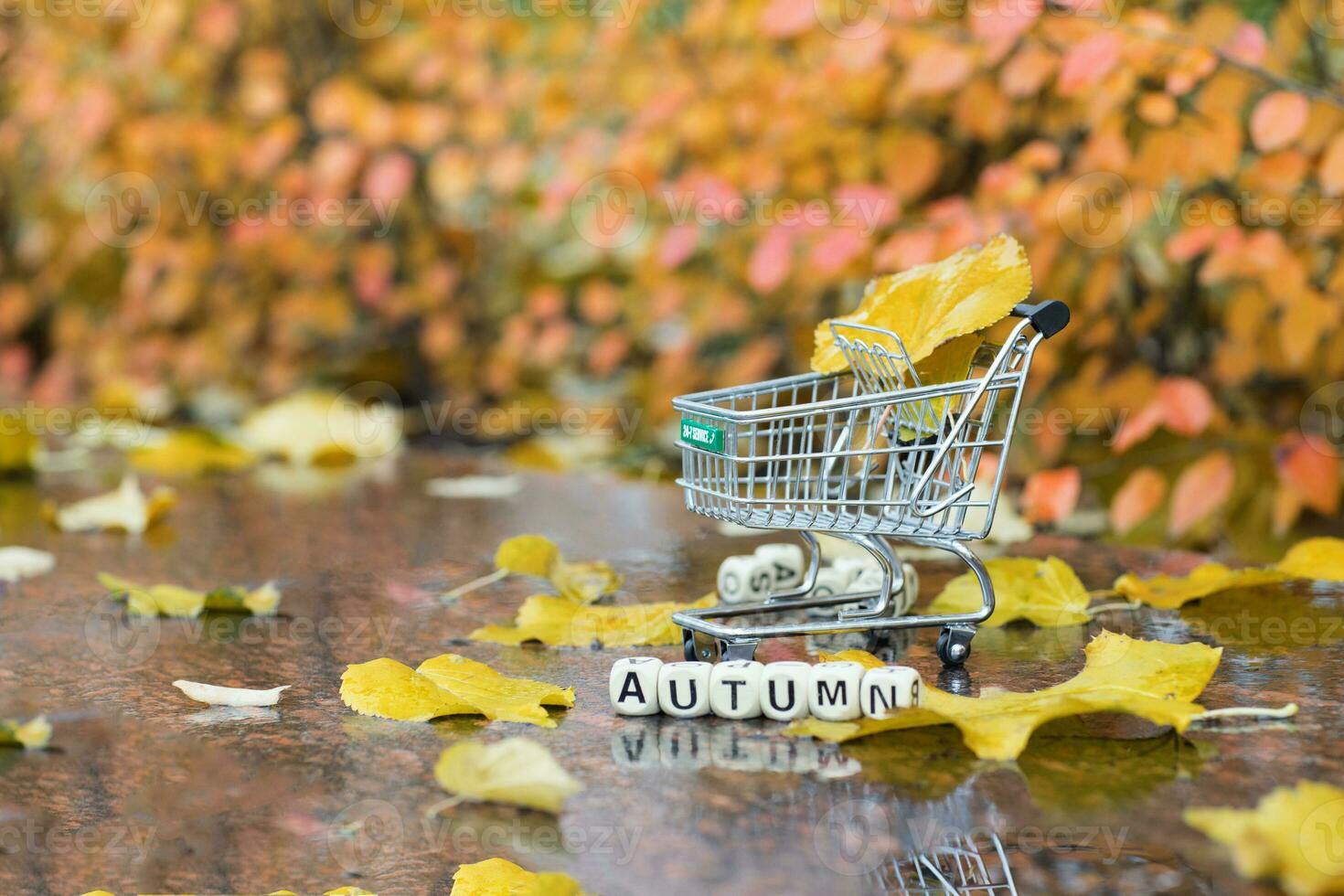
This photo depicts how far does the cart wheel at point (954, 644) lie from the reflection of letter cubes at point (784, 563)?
0.40 meters

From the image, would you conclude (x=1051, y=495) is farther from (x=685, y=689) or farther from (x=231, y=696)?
(x=231, y=696)

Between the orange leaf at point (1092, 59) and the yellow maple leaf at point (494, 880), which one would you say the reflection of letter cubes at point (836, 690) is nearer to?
the yellow maple leaf at point (494, 880)

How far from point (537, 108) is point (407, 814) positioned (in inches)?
118

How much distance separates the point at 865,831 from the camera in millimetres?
1271

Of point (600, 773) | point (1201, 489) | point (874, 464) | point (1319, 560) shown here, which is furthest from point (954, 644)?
point (1201, 489)

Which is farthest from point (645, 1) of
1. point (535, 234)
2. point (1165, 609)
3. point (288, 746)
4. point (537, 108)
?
point (288, 746)

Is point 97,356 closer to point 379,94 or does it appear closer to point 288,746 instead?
point 379,94

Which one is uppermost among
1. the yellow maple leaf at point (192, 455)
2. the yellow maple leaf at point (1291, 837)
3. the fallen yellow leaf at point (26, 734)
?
the yellow maple leaf at point (1291, 837)


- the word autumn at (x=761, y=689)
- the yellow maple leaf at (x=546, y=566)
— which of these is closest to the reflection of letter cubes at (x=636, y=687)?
the word autumn at (x=761, y=689)

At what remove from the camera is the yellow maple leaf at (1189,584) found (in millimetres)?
2064

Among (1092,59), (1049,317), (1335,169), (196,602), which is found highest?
(1092,59)

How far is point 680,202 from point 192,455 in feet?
5.02

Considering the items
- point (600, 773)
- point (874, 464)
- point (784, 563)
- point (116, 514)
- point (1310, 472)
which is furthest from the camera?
point (116, 514)

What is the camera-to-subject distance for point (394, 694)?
1652 millimetres
